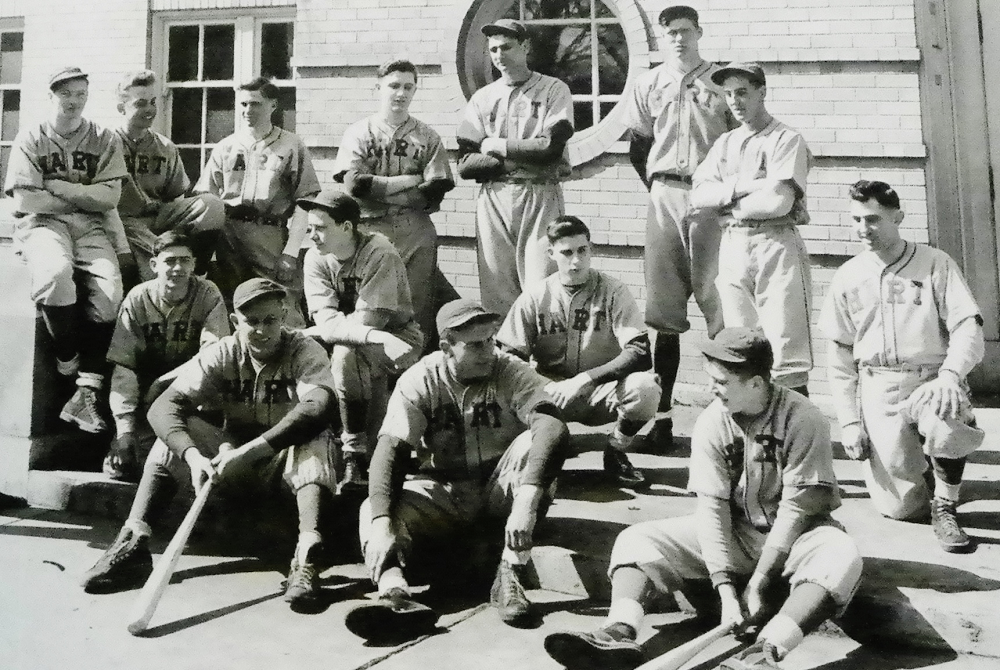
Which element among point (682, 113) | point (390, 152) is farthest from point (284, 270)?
point (682, 113)

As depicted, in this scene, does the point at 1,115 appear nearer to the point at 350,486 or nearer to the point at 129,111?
the point at 129,111

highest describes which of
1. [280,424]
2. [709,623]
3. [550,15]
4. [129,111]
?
[550,15]

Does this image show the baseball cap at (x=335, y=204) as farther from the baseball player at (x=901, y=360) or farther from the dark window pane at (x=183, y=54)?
the dark window pane at (x=183, y=54)

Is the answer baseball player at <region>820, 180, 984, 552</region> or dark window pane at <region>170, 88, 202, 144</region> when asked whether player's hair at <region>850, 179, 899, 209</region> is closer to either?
baseball player at <region>820, 180, 984, 552</region>

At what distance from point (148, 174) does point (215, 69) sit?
5.12 feet

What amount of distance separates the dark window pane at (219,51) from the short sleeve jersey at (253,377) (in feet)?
10.6

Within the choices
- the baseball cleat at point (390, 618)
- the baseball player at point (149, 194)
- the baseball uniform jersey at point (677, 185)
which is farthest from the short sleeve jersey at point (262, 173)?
the baseball cleat at point (390, 618)

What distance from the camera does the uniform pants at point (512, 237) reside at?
4301 mm

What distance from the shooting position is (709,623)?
2809 millimetres

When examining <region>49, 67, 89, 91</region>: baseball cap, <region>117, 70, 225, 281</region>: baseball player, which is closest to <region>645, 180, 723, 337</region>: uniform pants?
<region>117, 70, 225, 281</region>: baseball player

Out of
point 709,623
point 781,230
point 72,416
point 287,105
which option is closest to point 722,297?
point 781,230

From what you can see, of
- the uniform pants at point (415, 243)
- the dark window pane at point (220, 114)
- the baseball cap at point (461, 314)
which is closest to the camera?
the baseball cap at point (461, 314)

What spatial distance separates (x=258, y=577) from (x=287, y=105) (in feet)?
12.5

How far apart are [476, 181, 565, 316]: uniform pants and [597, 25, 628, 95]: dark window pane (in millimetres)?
1526
